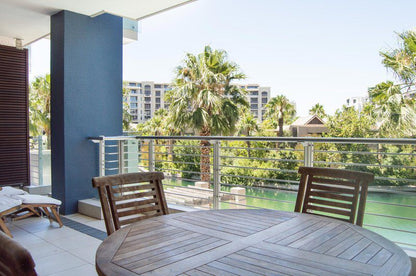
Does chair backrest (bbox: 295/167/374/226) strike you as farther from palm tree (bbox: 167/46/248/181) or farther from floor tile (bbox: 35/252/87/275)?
palm tree (bbox: 167/46/248/181)

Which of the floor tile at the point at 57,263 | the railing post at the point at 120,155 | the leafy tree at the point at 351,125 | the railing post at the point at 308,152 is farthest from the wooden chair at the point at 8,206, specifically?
the leafy tree at the point at 351,125

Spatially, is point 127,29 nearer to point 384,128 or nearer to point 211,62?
point 211,62

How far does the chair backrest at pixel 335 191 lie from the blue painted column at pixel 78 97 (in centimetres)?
352

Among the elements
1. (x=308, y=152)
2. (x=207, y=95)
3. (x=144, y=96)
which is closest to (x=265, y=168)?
(x=308, y=152)

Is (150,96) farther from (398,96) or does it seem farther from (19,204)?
(19,204)

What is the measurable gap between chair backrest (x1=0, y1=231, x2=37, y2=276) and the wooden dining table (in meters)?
0.47

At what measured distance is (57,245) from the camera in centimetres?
345

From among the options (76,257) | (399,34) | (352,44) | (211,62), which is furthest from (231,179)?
(352,44)

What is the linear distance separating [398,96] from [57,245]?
39.8ft

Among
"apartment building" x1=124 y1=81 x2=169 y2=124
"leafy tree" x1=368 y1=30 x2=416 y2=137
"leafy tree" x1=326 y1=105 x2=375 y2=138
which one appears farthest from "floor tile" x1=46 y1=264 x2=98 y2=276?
"apartment building" x1=124 y1=81 x2=169 y2=124

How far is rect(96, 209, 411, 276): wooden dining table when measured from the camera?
1.13m

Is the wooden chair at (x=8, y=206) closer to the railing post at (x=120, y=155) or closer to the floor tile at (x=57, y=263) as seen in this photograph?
the floor tile at (x=57, y=263)

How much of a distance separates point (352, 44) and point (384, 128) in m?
31.5

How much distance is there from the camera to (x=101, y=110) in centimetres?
501
